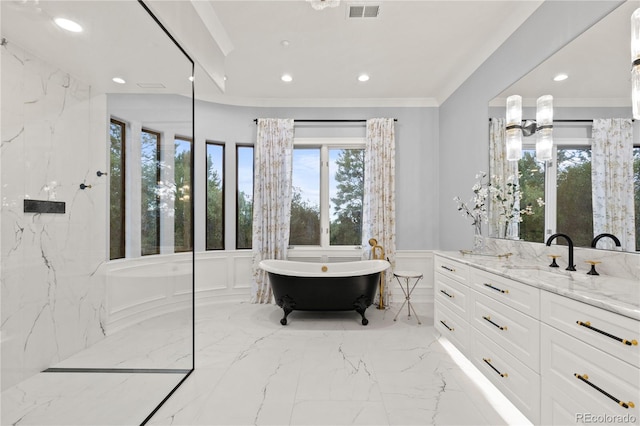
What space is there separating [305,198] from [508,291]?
3.07 meters

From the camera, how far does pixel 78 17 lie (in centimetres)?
151

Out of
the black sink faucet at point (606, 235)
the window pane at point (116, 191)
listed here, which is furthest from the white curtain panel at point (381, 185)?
the window pane at point (116, 191)

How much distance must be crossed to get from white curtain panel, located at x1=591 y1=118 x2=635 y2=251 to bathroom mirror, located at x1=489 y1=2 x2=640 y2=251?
0.03 metres

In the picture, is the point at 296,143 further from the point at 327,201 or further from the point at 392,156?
the point at 392,156

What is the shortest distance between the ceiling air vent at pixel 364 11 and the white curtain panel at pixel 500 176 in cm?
147

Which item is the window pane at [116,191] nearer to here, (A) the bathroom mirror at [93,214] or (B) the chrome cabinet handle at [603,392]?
(A) the bathroom mirror at [93,214]

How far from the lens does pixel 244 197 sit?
4.40 meters

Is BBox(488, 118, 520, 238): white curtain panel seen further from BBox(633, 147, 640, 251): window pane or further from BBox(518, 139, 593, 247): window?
BBox(633, 147, 640, 251): window pane


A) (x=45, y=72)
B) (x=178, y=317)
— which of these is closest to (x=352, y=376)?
(x=178, y=317)

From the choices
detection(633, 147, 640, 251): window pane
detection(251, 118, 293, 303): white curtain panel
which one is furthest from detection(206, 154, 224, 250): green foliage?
detection(633, 147, 640, 251): window pane

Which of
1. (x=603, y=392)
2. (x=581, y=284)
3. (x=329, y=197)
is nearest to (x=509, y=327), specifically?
(x=581, y=284)

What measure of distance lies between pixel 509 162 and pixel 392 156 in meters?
1.75

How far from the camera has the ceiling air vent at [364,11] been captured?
2365 mm

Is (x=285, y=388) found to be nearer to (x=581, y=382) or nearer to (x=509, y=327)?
(x=509, y=327)
